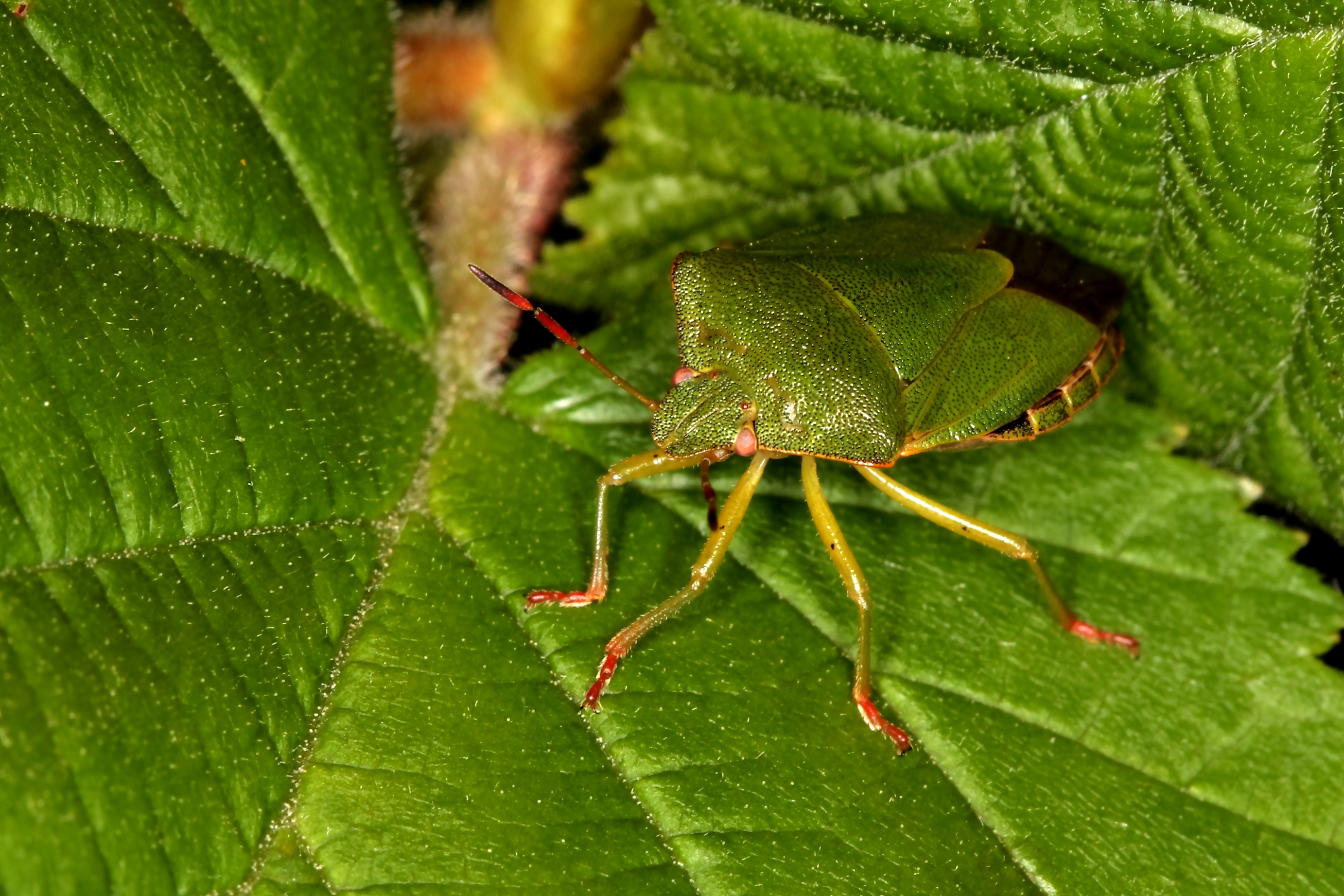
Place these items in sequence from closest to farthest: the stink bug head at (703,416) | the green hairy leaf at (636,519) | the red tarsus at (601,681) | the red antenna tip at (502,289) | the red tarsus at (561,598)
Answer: the green hairy leaf at (636,519), the red tarsus at (601,681), the red tarsus at (561,598), the red antenna tip at (502,289), the stink bug head at (703,416)

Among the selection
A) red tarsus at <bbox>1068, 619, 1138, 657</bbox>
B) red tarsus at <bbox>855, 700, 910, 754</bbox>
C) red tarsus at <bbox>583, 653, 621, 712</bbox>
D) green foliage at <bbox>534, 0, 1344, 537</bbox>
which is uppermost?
green foliage at <bbox>534, 0, 1344, 537</bbox>

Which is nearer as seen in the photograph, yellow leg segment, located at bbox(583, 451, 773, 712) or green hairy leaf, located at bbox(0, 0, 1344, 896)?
green hairy leaf, located at bbox(0, 0, 1344, 896)

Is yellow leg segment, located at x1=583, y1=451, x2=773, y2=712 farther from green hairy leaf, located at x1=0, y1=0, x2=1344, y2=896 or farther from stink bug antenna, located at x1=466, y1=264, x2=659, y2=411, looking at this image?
stink bug antenna, located at x1=466, y1=264, x2=659, y2=411

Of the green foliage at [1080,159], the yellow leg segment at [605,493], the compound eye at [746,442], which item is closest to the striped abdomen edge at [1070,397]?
the green foliage at [1080,159]

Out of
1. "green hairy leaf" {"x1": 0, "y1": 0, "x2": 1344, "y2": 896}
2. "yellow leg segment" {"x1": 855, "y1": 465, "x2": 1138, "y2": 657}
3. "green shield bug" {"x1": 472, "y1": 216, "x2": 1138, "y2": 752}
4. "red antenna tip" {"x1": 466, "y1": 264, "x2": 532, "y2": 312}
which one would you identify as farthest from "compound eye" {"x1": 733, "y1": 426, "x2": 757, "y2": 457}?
"red antenna tip" {"x1": 466, "y1": 264, "x2": 532, "y2": 312}

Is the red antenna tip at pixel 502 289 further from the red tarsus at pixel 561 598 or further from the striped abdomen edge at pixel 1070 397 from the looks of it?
the striped abdomen edge at pixel 1070 397

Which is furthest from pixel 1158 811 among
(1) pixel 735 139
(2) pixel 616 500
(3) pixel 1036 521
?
(1) pixel 735 139

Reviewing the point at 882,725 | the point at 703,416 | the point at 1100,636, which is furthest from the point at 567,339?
the point at 1100,636
